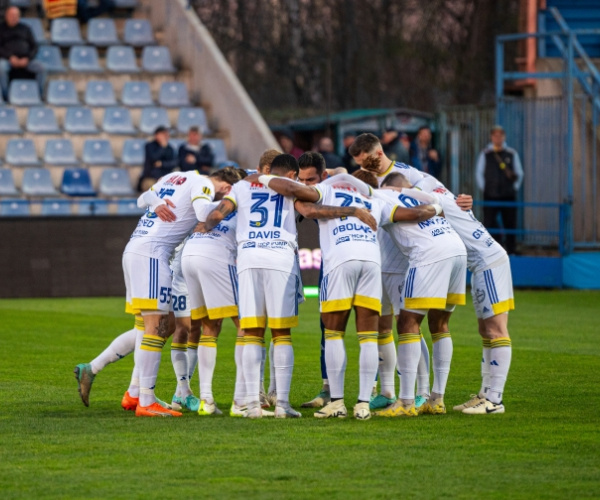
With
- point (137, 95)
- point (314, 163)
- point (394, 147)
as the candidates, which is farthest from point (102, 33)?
point (314, 163)

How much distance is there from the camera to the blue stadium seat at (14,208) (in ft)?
64.1

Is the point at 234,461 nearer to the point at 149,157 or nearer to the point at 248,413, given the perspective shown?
the point at 248,413

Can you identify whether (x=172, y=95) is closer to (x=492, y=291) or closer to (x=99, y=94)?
(x=99, y=94)

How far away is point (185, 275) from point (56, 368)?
2938mm

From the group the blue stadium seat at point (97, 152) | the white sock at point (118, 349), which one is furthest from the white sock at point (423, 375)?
the blue stadium seat at point (97, 152)

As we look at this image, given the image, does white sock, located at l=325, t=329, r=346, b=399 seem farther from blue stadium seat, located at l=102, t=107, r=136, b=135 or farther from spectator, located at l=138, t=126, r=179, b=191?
blue stadium seat, located at l=102, t=107, r=136, b=135

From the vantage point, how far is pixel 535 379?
11.1 metres

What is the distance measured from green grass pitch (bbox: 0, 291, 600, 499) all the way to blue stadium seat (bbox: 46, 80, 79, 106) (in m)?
11.4

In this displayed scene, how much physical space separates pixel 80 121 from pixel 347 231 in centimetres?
1481

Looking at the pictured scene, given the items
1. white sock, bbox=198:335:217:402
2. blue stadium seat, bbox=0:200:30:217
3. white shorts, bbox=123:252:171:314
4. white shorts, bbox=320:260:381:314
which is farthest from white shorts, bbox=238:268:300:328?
blue stadium seat, bbox=0:200:30:217

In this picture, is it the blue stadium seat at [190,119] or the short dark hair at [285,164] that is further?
the blue stadium seat at [190,119]

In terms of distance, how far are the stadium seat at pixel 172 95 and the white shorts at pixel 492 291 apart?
1533 cm

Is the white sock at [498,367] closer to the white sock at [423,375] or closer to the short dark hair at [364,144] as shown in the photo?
the white sock at [423,375]

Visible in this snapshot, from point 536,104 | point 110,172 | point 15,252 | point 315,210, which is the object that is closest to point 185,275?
point 315,210
